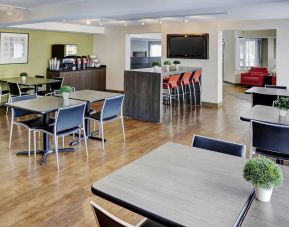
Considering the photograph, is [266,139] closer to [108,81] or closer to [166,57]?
[166,57]

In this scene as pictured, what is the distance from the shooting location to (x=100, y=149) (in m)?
4.75

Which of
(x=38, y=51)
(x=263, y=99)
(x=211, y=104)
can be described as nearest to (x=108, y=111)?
(x=263, y=99)

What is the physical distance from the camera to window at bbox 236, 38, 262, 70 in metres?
13.7

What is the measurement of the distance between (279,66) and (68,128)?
6.48 metres

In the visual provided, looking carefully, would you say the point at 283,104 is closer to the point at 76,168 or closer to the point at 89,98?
the point at 76,168

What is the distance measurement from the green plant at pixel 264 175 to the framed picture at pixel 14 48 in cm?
815

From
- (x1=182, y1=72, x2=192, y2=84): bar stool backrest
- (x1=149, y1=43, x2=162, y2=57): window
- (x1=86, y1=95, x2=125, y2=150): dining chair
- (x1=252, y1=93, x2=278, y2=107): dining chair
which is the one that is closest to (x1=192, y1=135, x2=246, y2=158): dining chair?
(x1=86, y1=95, x2=125, y2=150): dining chair

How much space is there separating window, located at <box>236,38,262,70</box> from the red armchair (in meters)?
0.71

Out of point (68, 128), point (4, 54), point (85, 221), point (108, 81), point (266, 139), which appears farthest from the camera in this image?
point (108, 81)

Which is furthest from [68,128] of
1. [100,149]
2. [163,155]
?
[163,155]

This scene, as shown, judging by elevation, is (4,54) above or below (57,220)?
above

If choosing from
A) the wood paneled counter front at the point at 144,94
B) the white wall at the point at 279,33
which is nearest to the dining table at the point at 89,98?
the wood paneled counter front at the point at 144,94

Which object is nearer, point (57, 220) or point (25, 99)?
point (57, 220)

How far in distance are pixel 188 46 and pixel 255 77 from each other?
5183mm
